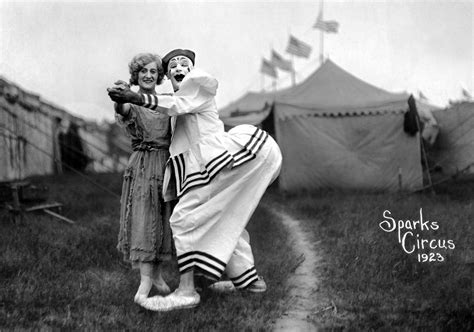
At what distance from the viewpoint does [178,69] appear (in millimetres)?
3139

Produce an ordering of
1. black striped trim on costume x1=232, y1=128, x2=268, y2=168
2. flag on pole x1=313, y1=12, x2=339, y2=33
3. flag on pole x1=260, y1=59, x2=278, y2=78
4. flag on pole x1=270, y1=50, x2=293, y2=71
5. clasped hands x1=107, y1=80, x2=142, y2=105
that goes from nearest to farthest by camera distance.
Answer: clasped hands x1=107, y1=80, x2=142, y2=105
black striped trim on costume x1=232, y1=128, x2=268, y2=168
flag on pole x1=313, y1=12, x2=339, y2=33
flag on pole x1=270, y1=50, x2=293, y2=71
flag on pole x1=260, y1=59, x2=278, y2=78

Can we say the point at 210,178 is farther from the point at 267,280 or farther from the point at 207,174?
the point at 267,280

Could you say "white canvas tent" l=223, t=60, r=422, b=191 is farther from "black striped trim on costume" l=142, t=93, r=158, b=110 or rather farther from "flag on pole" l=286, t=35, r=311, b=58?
"flag on pole" l=286, t=35, r=311, b=58

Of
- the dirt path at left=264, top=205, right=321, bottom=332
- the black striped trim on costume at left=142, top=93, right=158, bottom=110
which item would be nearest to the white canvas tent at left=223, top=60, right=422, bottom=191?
the dirt path at left=264, top=205, right=321, bottom=332

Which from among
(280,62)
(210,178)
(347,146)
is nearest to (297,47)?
(280,62)

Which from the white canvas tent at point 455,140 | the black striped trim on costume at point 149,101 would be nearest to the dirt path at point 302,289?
the black striped trim on costume at point 149,101

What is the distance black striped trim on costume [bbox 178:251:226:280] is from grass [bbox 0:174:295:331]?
9.2 inches

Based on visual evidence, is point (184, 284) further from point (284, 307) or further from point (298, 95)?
point (298, 95)

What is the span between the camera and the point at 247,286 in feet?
10.6

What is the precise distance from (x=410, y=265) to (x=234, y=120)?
325 inches

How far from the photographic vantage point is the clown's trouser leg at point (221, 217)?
293cm

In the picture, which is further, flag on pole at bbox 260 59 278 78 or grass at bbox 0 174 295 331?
flag on pole at bbox 260 59 278 78

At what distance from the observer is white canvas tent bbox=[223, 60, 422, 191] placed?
945 centimetres

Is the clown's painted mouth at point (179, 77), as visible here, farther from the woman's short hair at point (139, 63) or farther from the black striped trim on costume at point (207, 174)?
the black striped trim on costume at point (207, 174)
